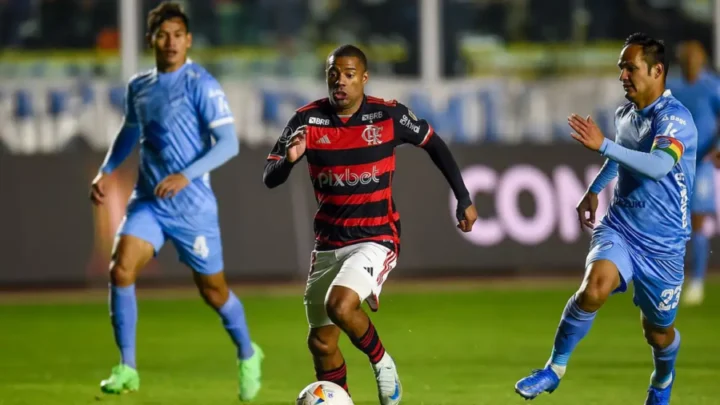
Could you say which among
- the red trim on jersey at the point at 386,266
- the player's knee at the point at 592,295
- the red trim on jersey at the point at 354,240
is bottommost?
the player's knee at the point at 592,295

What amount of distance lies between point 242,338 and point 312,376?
0.90 m

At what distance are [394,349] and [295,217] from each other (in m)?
5.21

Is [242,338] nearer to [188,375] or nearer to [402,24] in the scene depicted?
[188,375]

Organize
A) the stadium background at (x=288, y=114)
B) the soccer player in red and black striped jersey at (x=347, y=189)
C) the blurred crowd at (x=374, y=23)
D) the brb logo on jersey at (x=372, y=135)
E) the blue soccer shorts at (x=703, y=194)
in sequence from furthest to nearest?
the blurred crowd at (x=374, y=23) < the stadium background at (x=288, y=114) < the blue soccer shorts at (x=703, y=194) < the brb logo on jersey at (x=372, y=135) < the soccer player in red and black striped jersey at (x=347, y=189)

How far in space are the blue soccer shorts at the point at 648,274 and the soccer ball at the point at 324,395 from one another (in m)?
1.42

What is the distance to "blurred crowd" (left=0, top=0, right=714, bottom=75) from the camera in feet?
61.9

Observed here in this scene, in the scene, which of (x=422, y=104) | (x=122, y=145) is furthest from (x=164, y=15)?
(x=422, y=104)

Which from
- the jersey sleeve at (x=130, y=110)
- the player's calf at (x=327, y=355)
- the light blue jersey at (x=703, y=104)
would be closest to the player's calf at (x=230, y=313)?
the jersey sleeve at (x=130, y=110)

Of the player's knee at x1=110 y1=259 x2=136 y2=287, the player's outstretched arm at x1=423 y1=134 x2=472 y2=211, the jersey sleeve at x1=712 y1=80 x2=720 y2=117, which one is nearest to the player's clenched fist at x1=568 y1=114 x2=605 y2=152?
the player's outstretched arm at x1=423 y1=134 x2=472 y2=211

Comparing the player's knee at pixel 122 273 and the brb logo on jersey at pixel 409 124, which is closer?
the brb logo on jersey at pixel 409 124

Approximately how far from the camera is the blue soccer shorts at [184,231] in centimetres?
884

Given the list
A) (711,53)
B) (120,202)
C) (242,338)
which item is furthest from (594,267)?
(711,53)

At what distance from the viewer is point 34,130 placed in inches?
701

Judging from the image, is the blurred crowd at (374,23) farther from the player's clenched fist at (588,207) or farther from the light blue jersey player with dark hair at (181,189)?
the player's clenched fist at (588,207)
